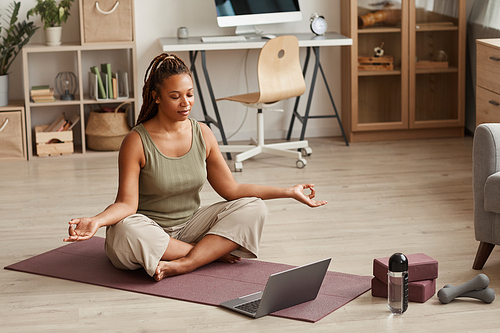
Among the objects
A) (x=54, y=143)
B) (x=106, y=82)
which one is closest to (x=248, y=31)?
(x=106, y=82)

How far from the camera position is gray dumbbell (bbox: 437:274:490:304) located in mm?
2061

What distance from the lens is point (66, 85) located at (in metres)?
4.58

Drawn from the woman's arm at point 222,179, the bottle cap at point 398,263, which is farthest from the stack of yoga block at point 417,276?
the woman's arm at point 222,179

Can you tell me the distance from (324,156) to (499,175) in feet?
7.02

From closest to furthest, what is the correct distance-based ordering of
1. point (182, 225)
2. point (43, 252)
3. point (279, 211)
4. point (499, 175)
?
1. point (499, 175)
2. point (182, 225)
3. point (43, 252)
4. point (279, 211)

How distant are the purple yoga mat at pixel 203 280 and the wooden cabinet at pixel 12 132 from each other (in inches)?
78.4

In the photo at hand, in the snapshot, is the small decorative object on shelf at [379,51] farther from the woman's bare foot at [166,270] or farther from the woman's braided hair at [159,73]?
the woman's bare foot at [166,270]

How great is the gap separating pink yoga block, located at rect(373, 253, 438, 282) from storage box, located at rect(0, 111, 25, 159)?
305 centimetres

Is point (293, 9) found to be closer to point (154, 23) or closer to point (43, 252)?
point (154, 23)

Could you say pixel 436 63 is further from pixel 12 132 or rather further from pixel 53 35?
pixel 12 132

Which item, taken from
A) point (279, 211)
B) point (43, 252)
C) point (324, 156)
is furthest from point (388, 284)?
point (324, 156)

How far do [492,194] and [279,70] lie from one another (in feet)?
6.52

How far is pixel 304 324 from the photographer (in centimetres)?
194

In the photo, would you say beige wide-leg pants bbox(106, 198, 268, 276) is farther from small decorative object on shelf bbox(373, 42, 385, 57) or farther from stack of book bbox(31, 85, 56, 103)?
small decorative object on shelf bbox(373, 42, 385, 57)
